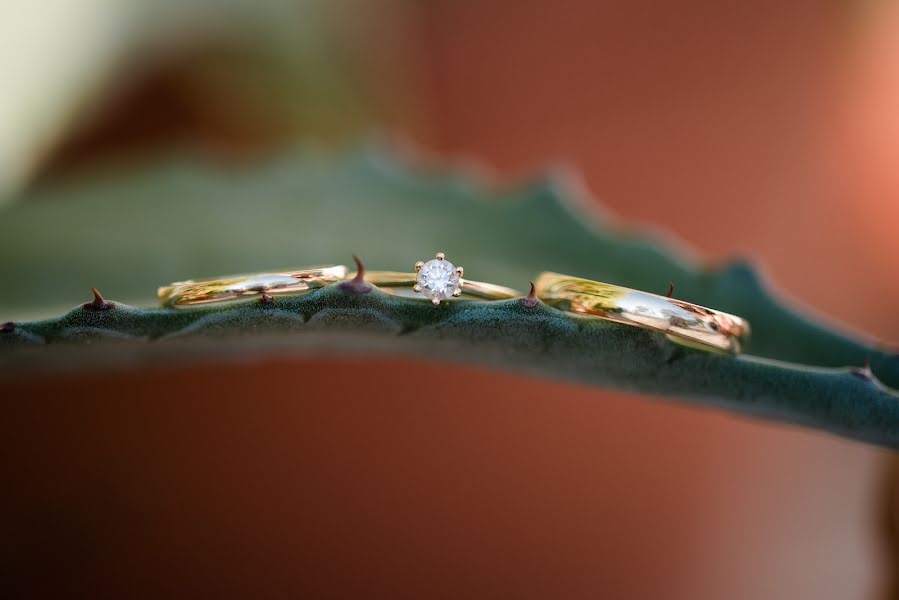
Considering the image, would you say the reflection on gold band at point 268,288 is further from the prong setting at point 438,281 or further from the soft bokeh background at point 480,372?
the soft bokeh background at point 480,372

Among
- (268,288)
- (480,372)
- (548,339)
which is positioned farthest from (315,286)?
(480,372)

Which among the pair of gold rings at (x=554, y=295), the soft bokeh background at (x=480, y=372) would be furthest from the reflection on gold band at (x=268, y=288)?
the soft bokeh background at (x=480, y=372)

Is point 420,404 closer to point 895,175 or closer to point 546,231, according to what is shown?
point 546,231

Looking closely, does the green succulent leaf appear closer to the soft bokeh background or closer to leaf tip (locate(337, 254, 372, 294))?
leaf tip (locate(337, 254, 372, 294))

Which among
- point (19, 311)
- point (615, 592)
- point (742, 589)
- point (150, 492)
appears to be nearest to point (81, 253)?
point (19, 311)

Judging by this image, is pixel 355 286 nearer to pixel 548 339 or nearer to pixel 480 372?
pixel 548 339

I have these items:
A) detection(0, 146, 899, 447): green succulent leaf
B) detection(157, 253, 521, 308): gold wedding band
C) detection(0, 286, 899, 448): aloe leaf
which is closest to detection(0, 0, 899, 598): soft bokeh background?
detection(0, 146, 899, 447): green succulent leaf
